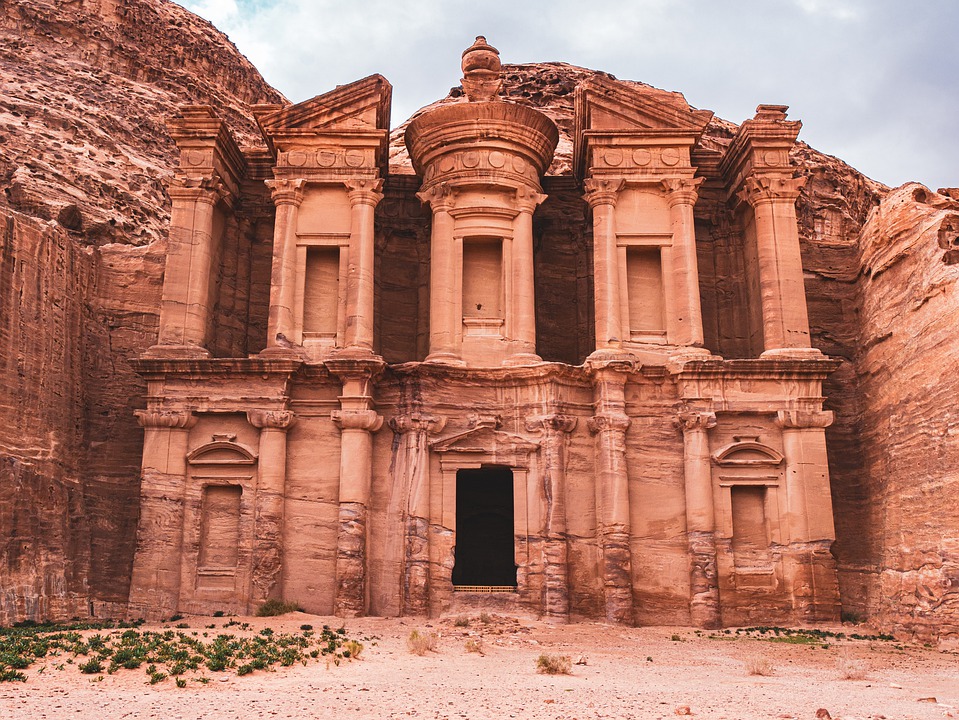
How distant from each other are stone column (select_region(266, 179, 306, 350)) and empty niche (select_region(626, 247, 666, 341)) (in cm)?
829

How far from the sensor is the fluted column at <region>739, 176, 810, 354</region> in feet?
75.7

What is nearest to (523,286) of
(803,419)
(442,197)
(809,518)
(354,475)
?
(442,197)

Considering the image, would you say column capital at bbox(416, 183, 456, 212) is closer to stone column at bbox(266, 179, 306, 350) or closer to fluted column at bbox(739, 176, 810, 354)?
stone column at bbox(266, 179, 306, 350)

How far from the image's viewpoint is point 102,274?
2573cm

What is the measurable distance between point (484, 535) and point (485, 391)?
6859 millimetres

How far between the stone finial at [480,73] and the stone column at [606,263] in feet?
11.9

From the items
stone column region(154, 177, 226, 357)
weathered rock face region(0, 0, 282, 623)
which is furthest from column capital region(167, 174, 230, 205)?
weathered rock face region(0, 0, 282, 623)

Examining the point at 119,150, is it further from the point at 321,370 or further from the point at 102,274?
the point at 321,370

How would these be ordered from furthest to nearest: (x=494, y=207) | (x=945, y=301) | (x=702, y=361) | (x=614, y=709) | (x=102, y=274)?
(x=102, y=274), (x=494, y=207), (x=702, y=361), (x=945, y=301), (x=614, y=709)

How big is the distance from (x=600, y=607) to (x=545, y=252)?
10549 mm

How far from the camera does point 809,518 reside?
21281mm

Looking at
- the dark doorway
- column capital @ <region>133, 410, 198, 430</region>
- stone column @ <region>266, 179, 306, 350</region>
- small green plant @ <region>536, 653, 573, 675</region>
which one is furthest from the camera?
the dark doorway

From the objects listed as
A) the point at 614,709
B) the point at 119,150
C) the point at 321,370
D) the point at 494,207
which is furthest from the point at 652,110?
the point at 119,150

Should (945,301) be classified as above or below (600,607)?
above
